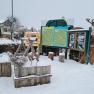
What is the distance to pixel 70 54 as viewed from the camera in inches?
334

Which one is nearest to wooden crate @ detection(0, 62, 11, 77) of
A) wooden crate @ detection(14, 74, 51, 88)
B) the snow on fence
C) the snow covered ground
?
the snow covered ground

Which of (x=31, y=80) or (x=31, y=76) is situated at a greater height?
(x=31, y=76)

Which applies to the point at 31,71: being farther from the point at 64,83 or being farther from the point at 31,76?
the point at 64,83

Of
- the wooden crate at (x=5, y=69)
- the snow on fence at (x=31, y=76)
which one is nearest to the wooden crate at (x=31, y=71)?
the snow on fence at (x=31, y=76)

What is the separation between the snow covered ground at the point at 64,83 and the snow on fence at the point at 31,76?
136 millimetres

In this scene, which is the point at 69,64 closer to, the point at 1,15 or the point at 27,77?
the point at 27,77

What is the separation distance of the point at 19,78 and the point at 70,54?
13.2 ft

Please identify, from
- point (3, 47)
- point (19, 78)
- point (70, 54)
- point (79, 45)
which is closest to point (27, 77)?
point (19, 78)

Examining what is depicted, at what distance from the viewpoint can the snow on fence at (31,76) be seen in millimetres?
4895

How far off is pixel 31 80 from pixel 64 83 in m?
0.90

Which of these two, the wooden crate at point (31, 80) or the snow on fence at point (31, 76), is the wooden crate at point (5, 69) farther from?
the wooden crate at point (31, 80)

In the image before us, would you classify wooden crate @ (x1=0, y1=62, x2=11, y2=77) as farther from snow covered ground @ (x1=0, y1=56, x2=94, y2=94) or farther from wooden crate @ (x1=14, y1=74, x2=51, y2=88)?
wooden crate @ (x1=14, y1=74, x2=51, y2=88)

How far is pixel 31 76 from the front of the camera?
5.00 meters

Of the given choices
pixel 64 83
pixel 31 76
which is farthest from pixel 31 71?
pixel 64 83
